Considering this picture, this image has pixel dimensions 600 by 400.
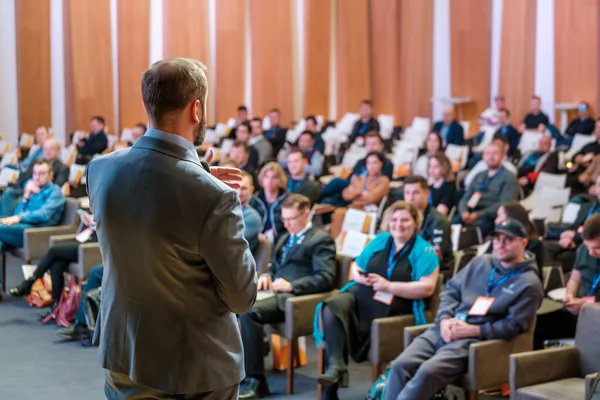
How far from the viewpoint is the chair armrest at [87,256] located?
6.52m

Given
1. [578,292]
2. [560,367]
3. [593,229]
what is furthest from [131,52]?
[560,367]

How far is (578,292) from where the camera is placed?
5.04 metres

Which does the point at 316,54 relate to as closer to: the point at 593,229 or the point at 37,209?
the point at 37,209

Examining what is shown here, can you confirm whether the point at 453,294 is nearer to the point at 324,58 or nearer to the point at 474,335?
the point at 474,335

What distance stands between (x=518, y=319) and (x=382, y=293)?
79 centimetres

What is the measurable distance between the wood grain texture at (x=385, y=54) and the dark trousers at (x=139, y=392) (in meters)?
13.9

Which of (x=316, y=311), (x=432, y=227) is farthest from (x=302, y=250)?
(x=432, y=227)

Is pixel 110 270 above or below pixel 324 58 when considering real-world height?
below

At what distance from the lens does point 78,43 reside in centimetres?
1493

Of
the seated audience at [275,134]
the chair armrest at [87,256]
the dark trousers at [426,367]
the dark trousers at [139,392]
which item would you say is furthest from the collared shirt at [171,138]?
the seated audience at [275,134]

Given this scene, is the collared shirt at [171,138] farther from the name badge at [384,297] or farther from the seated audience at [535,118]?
the seated audience at [535,118]

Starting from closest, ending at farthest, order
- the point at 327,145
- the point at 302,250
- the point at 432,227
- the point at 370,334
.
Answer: the point at 370,334 < the point at 302,250 < the point at 432,227 < the point at 327,145

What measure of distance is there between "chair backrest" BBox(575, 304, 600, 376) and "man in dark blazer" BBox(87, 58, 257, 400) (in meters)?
2.48

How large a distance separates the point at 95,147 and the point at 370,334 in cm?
912
